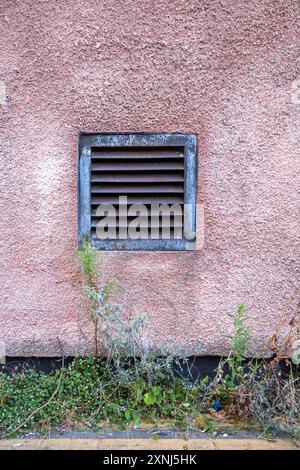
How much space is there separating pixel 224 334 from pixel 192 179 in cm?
109

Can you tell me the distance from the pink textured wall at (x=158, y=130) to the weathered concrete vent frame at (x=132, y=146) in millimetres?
49

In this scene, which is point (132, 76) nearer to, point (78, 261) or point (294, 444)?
point (78, 261)

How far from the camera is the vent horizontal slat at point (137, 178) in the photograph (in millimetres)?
2990

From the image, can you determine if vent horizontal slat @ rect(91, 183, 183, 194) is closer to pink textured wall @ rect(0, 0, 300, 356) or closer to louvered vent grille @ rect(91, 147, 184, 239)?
louvered vent grille @ rect(91, 147, 184, 239)

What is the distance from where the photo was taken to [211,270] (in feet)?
9.68

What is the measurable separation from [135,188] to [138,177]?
80mm

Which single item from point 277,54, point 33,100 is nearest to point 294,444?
point 277,54

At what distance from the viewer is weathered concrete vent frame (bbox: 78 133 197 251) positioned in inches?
A: 116

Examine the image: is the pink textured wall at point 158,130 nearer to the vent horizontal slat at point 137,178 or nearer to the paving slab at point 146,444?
the vent horizontal slat at point 137,178

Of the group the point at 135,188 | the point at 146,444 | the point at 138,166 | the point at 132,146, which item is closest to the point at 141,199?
the point at 135,188

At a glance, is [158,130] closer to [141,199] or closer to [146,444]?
[141,199]

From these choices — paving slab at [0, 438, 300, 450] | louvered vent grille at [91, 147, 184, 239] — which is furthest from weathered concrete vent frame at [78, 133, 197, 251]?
paving slab at [0, 438, 300, 450]

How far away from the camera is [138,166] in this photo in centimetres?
299

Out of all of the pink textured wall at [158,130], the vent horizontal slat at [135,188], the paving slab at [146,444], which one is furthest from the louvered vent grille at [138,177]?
the paving slab at [146,444]
